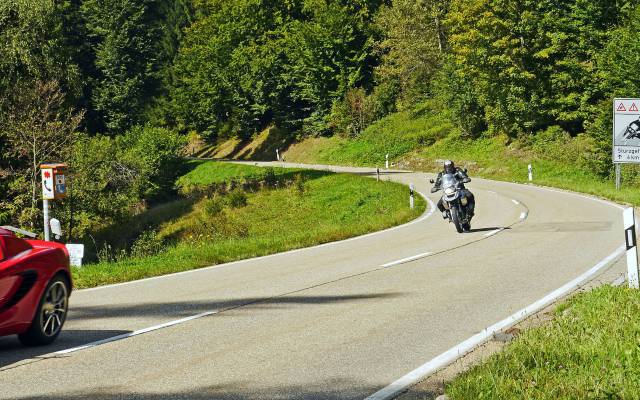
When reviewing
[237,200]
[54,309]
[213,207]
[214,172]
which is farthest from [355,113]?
[54,309]

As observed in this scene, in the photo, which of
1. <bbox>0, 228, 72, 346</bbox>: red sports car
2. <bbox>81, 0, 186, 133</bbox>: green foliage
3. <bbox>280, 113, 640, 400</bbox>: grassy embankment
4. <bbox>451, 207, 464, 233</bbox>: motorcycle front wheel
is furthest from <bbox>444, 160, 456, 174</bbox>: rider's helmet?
<bbox>81, 0, 186, 133</bbox>: green foliage

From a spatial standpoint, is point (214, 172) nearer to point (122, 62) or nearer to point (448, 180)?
point (122, 62)

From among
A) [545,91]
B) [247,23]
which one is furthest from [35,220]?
[247,23]

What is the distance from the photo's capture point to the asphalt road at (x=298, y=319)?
19.7 feet

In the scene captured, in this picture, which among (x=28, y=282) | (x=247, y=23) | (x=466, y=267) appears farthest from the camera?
(x=247, y=23)

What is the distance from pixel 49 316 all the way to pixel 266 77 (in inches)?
2770

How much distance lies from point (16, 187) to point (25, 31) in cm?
656

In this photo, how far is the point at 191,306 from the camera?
31.6ft

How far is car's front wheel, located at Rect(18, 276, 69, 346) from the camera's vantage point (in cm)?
727

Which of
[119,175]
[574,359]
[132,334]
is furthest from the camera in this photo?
[119,175]

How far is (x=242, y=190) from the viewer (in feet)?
144

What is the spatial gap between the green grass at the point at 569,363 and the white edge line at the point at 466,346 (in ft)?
1.51

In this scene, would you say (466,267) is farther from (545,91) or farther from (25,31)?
(545,91)

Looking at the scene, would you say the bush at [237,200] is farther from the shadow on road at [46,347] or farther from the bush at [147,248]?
the shadow on road at [46,347]
